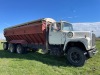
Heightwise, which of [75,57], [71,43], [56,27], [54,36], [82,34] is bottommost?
[75,57]

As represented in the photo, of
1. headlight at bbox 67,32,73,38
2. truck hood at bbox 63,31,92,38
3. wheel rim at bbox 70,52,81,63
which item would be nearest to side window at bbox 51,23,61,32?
headlight at bbox 67,32,73,38

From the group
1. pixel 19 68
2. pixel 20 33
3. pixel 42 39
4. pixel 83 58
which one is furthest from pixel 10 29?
pixel 83 58

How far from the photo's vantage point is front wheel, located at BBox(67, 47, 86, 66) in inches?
361

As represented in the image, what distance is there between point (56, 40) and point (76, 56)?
192cm

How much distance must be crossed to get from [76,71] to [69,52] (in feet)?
5.51

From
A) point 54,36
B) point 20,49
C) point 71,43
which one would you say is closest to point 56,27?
point 54,36

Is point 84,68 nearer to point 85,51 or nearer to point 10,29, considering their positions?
point 85,51

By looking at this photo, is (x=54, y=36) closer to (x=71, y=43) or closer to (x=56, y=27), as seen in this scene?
(x=56, y=27)

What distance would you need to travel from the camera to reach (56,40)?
10.7 meters

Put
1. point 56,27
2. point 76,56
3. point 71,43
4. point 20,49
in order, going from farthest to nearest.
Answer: point 20,49
point 56,27
point 71,43
point 76,56

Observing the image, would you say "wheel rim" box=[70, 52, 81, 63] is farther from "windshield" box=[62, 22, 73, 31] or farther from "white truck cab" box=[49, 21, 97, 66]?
"windshield" box=[62, 22, 73, 31]

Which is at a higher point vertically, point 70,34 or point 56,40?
point 70,34

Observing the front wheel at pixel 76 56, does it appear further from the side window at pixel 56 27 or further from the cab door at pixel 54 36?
the side window at pixel 56 27

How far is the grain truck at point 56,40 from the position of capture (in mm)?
9352
